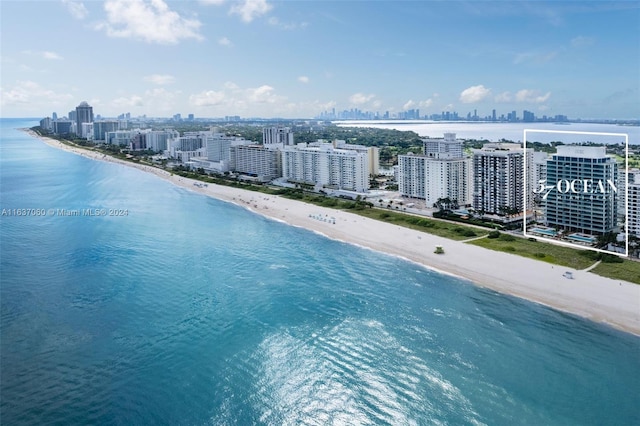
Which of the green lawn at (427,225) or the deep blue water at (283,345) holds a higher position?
the green lawn at (427,225)

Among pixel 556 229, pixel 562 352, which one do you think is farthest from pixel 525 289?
pixel 556 229

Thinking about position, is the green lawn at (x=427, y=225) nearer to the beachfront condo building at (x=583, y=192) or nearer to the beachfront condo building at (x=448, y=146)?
the beachfront condo building at (x=583, y=192)

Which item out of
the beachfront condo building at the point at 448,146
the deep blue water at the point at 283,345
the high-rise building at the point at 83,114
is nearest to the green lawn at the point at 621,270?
the deep blue water at the point at 283,345

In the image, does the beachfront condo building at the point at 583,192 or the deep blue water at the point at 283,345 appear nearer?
the deep blue water at the point at 283,345

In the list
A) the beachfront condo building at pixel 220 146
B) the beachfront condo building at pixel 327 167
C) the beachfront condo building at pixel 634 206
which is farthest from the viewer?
the beachfront condo building at pixel 220 146

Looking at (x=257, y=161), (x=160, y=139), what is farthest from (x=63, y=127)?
(x=257, y=161)

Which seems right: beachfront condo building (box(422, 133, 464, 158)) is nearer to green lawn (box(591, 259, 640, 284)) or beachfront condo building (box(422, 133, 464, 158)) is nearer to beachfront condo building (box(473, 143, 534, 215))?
beachfront condo building (box(473, 143, 534, 215))

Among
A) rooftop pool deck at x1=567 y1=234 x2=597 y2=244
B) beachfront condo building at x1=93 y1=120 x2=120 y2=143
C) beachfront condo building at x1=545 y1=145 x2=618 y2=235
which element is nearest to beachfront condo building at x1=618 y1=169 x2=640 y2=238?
beachfront condo building at x1=545 y1=145 x2=618 y2=235

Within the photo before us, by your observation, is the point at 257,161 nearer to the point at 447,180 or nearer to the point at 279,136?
the point at 279,136
